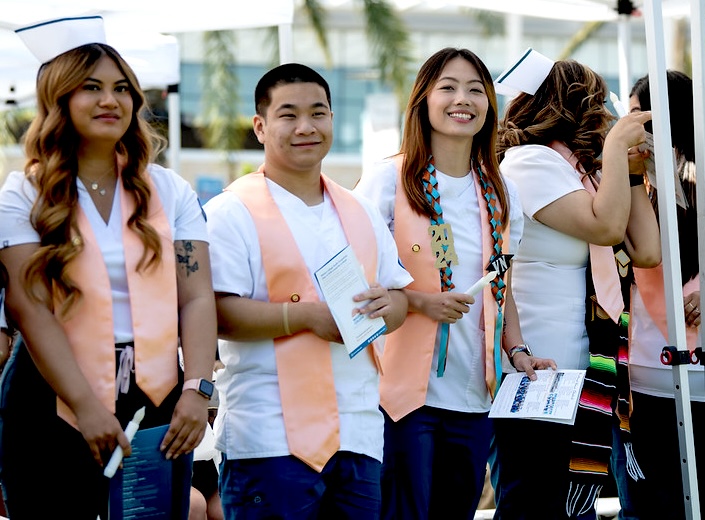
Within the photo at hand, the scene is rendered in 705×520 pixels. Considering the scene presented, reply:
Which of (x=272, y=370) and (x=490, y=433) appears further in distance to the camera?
(x=490, y=433)

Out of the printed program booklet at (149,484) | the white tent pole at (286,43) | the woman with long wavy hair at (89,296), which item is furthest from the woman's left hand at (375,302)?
the white tent pole at (286,43)

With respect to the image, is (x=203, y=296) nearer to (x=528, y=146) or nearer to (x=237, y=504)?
(x=237, y=504)

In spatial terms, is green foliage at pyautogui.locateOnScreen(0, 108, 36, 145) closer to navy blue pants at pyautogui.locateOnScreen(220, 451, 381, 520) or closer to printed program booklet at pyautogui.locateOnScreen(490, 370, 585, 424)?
printed program booklet at pyautogui.locateOnScreen(490, 370, 585, 424)

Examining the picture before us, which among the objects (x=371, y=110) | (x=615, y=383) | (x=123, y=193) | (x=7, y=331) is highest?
(x=371, y=110)

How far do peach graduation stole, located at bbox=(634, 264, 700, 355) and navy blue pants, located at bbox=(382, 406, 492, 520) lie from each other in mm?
876

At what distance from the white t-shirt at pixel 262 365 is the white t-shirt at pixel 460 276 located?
0.40 meters

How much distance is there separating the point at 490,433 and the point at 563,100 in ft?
3.97

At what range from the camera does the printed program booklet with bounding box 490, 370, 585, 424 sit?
11.1 ft

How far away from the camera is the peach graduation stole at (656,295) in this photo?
413 cm

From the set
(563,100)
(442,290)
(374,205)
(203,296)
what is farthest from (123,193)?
(563,100)

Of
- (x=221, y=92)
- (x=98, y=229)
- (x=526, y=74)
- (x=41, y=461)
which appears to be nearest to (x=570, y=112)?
(x=526, y=74)

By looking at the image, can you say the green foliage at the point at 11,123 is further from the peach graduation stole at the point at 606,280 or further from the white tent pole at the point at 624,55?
the peach graduation stole at the point at 606,280

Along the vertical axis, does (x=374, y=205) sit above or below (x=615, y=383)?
above

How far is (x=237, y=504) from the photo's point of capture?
10.1 feet
